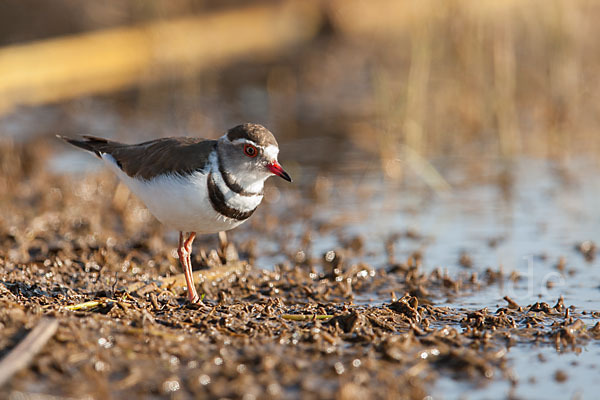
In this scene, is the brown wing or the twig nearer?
the twig

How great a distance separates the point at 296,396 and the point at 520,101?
10074 mm

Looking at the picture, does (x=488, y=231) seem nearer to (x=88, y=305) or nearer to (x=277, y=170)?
(x=277, y=170)

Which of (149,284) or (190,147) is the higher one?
(190,147)

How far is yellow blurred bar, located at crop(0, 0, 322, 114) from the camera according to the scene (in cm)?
1290

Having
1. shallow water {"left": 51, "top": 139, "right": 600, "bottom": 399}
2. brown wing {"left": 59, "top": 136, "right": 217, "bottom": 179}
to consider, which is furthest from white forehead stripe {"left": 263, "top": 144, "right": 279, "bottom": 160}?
shallow water {"left": 51, "top": 139, "right": 600, "bottom": 399}

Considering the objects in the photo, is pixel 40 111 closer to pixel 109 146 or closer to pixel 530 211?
pixel 109 146

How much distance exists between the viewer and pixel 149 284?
222 inches

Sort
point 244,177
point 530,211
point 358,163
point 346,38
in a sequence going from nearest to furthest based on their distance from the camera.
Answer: point 244,177 < point 530,211 < point 358,163 < point 346,38

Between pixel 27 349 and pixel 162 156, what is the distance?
196cm

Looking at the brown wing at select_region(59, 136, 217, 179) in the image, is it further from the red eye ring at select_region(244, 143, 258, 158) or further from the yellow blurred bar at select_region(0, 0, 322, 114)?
the yellow blurred bar at select_region(0, 0, 322, 114)

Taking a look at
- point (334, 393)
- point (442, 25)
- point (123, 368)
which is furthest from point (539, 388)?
point (442, 25)

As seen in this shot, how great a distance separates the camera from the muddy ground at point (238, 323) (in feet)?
13.3

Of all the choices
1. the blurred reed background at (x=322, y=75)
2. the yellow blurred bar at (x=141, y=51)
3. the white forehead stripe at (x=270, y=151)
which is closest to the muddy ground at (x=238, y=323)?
the white forehead stripe at (x=270, y=151)

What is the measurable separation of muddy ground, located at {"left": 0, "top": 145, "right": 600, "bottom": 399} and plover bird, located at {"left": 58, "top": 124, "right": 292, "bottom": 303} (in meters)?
0.56
